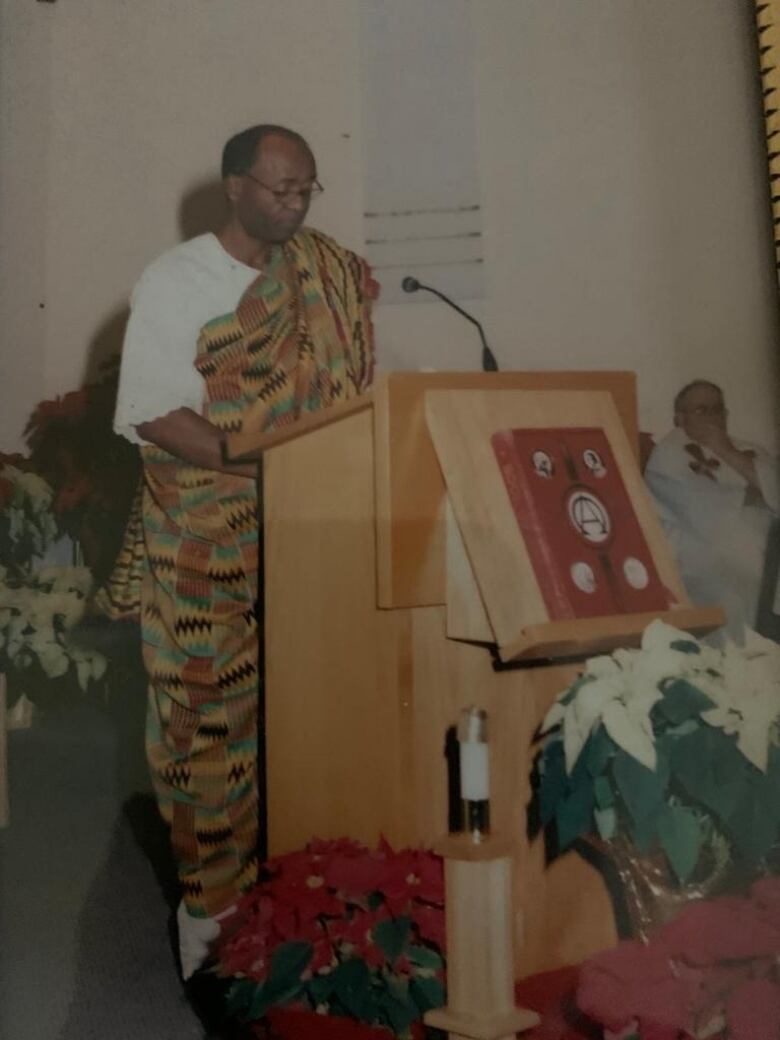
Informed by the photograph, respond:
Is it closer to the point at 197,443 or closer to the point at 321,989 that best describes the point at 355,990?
the point at 321,989

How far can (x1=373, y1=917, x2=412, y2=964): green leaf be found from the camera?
1.04m

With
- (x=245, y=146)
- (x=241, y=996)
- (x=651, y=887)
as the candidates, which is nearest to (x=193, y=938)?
(x=241, y=996)

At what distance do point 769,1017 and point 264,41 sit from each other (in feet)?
3.56

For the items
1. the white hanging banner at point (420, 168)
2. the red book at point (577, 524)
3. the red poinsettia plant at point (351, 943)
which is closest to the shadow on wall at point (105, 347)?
the white hanging banner at point (420, 168)

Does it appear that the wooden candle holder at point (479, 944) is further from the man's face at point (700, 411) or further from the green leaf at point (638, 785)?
the man's face at point (700, 411)

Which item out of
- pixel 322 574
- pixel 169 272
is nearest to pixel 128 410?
pixel 169 272

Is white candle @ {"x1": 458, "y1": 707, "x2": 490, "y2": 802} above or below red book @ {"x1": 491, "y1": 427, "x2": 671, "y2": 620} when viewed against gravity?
below

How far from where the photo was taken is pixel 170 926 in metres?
1.17

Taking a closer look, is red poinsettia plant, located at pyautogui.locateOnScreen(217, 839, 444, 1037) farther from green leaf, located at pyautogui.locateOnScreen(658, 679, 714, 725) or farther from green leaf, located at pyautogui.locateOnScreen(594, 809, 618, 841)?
green leaf, located at pyautogui.locateOnScreen(658, 679, 714, 725)

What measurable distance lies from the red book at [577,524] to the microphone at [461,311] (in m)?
0.14

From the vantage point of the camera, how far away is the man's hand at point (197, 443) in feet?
3.99

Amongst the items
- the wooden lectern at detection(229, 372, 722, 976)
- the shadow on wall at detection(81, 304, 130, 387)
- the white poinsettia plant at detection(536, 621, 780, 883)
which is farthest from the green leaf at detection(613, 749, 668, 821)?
the shadow on wall at detection(81, 304, 130, 387)

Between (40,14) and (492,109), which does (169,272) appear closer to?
(40,14)

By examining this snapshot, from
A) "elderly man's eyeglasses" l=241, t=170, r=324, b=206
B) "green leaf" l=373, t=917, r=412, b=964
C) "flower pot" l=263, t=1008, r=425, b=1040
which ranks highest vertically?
"elderly man's eyeglasses" l=241, t=170, r=324, b=206
